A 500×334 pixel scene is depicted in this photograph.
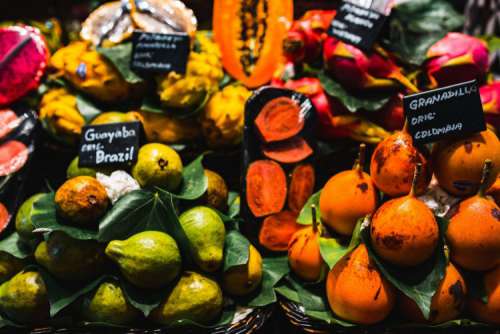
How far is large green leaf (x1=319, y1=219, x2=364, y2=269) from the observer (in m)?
1.26

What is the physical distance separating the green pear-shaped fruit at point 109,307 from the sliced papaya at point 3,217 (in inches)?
16.3

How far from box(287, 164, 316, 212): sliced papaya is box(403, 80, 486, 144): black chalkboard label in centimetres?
42

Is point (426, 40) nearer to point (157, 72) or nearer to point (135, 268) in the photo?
point (157, 72)

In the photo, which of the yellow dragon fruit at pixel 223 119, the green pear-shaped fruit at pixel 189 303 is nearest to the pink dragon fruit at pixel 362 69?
the yellow dragon fruit at pixel 223 119

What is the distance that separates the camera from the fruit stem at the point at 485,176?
117 centimetres

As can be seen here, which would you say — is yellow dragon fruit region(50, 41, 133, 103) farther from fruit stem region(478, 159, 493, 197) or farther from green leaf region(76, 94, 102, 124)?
fruit stem region(478, 159, 493, 197)

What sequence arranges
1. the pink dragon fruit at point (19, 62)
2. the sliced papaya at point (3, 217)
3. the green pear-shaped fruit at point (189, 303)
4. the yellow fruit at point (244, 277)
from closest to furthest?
the green pear-shaped fruit at point (189, 303), the yellow fruit at point (244, 277), the sliced papaya at point (3, 217), the pink dragon fruit at point (19, 62)

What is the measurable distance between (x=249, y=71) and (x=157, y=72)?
364 millimetres

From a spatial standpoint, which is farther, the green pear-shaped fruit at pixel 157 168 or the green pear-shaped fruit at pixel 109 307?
the green pear-shaped fruit at pixel 157 168

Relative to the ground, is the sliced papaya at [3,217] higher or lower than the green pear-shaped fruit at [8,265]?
higher

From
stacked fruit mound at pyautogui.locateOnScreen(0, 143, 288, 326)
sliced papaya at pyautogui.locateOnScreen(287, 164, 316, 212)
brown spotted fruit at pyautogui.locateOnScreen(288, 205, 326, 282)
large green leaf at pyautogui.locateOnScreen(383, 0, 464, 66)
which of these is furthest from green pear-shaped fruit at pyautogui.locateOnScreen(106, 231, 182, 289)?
large green leaf at pyautogui.locateOnScreen(383, 0, 464, 66)

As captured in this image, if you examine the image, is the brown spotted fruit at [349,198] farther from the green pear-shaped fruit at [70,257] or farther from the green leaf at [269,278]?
the green pear-shaped fruit at [70,257]

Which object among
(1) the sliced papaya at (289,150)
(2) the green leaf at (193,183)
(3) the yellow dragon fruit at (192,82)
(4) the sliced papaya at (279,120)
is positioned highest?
(3) the yellow dragon fruit at (192,82)

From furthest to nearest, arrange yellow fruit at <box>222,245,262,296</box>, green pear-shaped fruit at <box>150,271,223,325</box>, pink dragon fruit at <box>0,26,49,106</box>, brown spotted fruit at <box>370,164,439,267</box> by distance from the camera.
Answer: pink dragon fruit at <box>0,26,49,106</box> < yellow fruit at <box>222,245,262,296</box> < green pear-shaped fruit at <box>150,271,223,325</box> < brown spotted fruit at <box>370,164,439,267</box>
